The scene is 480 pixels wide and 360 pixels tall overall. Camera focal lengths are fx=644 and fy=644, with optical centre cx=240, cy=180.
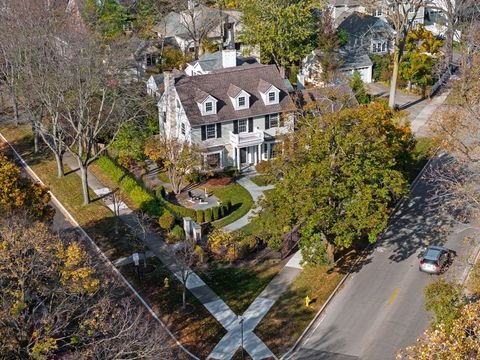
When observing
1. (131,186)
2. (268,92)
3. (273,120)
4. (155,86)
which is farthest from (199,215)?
(155,86)

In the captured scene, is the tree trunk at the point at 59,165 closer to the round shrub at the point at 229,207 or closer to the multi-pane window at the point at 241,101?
the multi-pane window at the point at 241,101

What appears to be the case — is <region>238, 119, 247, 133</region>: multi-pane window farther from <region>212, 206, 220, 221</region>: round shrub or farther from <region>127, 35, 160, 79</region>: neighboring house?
<region>127, 35, 160, 79</region>: neighboring house

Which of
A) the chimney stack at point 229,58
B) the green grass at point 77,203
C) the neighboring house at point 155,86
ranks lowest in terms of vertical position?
the green grass at point 77,203

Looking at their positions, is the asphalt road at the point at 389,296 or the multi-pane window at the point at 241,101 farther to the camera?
the multi-pane window at the point at 241,101

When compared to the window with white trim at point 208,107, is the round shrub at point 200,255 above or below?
below

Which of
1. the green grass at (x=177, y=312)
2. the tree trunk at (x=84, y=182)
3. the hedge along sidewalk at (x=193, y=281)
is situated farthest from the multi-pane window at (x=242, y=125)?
the green grass at (x=177, y=312)

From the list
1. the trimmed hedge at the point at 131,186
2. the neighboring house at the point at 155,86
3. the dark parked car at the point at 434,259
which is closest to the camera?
the dark parked car at the point at 434,259
